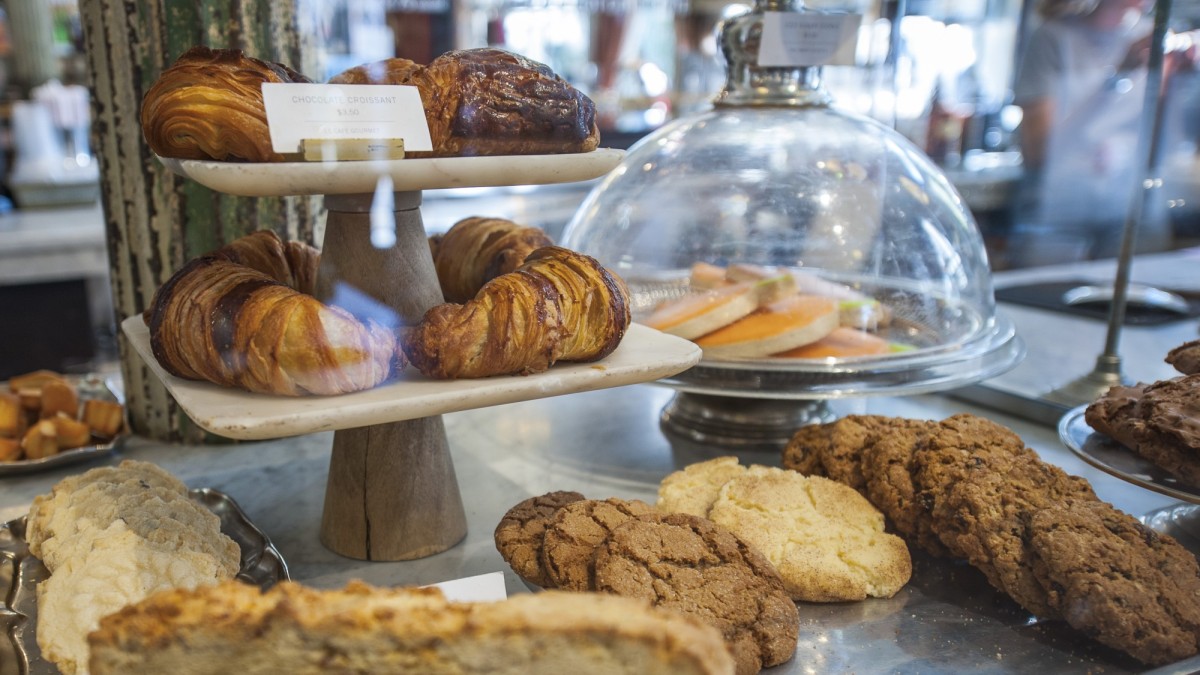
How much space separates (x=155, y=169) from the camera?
1.60m

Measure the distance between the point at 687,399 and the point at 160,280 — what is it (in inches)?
38.9

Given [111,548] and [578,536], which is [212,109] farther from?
[578,536]

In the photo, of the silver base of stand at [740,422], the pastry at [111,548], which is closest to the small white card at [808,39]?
the silver base of stand at [740,422]

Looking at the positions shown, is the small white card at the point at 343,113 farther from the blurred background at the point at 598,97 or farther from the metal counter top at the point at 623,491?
the metal counter top at the point at 623,491

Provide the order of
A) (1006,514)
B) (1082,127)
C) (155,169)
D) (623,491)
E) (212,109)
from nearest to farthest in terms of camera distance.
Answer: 1. (212,109)
2. (1006,514)
3. (623,491)
4. (155,169)
5. (1082,127)

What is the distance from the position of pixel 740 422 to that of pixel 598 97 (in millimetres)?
5709

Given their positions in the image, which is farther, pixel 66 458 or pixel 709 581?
pixel 66 458

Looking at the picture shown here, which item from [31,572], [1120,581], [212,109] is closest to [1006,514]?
[1120,581]

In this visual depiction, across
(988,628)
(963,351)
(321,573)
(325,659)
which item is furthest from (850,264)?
(325,659)

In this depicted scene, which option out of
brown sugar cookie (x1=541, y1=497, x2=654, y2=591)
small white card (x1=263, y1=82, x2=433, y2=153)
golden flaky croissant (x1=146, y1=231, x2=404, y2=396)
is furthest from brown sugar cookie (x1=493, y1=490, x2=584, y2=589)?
small white card (x1=263, y1=82, x2=433, y2=153)

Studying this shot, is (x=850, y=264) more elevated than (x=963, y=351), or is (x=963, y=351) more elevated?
(x=850, y=264)

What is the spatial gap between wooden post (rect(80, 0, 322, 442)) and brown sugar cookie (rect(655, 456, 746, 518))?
2.81 ft

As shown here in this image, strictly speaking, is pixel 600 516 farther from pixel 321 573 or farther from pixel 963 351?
pixel 963 351

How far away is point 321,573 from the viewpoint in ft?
4.05
